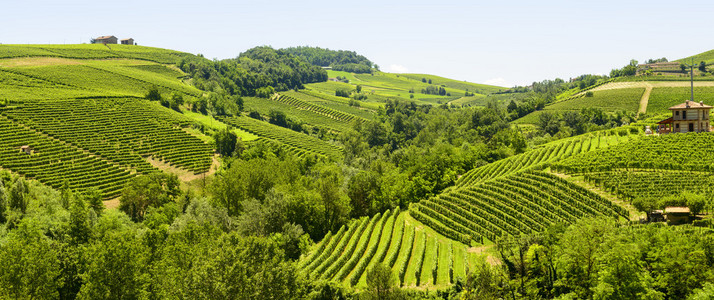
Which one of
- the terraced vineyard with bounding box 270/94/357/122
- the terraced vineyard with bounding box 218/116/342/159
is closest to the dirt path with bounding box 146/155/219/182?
the terraced vineyard with bounding box 218/116/342/159

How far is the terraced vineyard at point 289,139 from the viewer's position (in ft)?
412

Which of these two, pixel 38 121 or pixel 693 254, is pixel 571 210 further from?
pixel 38 121

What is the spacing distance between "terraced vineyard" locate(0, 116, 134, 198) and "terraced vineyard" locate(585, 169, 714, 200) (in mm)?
70405

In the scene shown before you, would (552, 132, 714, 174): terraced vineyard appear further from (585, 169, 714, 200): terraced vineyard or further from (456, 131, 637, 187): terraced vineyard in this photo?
(456, 131, 637, 187): terraced vineyard

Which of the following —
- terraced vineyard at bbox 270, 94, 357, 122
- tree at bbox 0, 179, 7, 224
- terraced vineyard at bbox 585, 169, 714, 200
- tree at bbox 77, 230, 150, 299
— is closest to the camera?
tree at bbox 77, 230, 150, 299

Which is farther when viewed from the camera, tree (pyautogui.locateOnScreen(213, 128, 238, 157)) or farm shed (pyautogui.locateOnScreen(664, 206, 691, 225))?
tree (pyautogui.locateOnScreen(213, 128, 238, 157))

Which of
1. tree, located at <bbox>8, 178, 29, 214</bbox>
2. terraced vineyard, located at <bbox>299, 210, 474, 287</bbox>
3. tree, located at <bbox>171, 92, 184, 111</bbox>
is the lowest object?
terraced vineyard, located at <bbox>299, 210, 474, 287</bbox>

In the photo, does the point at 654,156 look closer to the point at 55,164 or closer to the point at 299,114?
the point at 55,164

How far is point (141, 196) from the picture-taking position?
76.8 metres

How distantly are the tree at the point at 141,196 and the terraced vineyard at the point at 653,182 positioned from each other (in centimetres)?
6031

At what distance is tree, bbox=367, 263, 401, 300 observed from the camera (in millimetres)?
39969

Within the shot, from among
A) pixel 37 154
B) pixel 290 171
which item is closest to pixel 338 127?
pixel 290 171

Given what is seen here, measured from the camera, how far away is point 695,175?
55.7 metres

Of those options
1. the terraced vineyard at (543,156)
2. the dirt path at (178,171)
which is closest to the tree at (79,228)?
the dirt path at (178,171)
